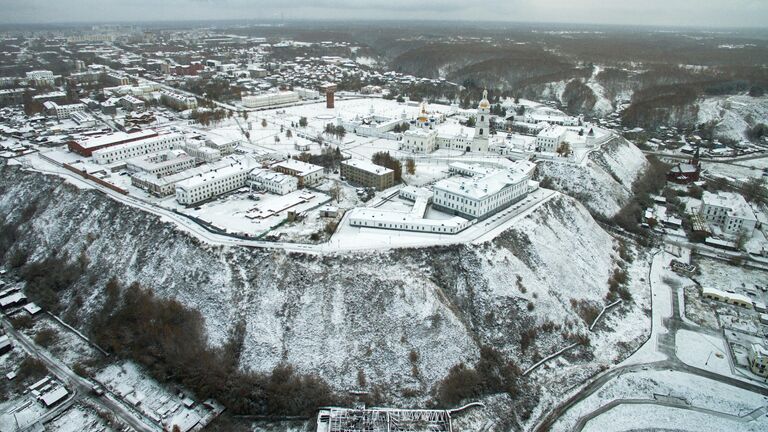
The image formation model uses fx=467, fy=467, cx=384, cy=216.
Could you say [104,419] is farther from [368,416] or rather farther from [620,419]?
[620,419]

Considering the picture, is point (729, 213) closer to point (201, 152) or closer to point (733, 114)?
point (733, 114)

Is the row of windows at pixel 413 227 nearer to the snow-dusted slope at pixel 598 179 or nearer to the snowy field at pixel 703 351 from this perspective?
the snowy field at pixel 703 351

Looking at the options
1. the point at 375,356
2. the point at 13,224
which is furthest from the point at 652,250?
the point at 13,224

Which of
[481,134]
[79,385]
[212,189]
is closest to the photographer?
[79,385]

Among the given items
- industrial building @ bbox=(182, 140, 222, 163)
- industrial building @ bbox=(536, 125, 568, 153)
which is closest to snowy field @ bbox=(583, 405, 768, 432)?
industrial building @ bbox=(536, 125, 568, 153)

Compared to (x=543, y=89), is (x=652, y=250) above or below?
below

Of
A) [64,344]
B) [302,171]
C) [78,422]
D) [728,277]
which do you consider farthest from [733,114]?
[78,422]
